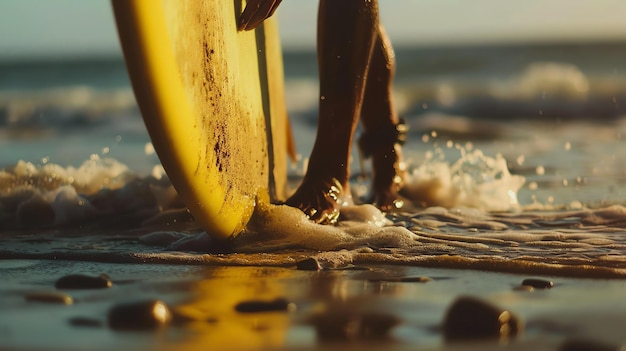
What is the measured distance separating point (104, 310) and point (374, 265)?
899mm

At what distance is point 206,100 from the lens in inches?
111

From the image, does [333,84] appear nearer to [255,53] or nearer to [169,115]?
[255,53]

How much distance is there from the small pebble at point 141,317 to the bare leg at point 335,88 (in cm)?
126

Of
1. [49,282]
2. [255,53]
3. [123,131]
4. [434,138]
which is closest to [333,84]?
[255,53]

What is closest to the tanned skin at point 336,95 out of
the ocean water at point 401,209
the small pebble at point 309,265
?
the ocean water at point 401,209

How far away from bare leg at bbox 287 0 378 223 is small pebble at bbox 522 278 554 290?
38.9 inches

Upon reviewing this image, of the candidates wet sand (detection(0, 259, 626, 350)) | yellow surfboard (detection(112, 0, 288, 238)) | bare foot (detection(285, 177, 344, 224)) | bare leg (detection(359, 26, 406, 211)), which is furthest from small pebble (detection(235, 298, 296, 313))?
bare leg (detection(359, 26, 406, 211))

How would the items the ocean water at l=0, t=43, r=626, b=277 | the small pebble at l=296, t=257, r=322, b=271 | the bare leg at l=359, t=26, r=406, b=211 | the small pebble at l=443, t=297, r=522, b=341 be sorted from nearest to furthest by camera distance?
the small pebble at l=443, t=297, r=522, b=341 < the small pebble at l=296, t=257, r=322, b=271 < the ocean water at l=0, t=43, r=626, b=277 < the bare leg at l=359, t=26, r=406, b=211

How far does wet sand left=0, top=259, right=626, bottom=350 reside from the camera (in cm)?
201

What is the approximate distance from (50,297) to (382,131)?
6.92 ft

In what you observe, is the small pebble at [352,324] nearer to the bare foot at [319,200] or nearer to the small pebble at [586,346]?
the small pebble at [586,346]

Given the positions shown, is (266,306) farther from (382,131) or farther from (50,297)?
(382,131)

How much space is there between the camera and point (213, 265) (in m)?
2.93

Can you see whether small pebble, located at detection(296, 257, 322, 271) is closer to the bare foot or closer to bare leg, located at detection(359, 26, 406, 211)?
the bare foot
